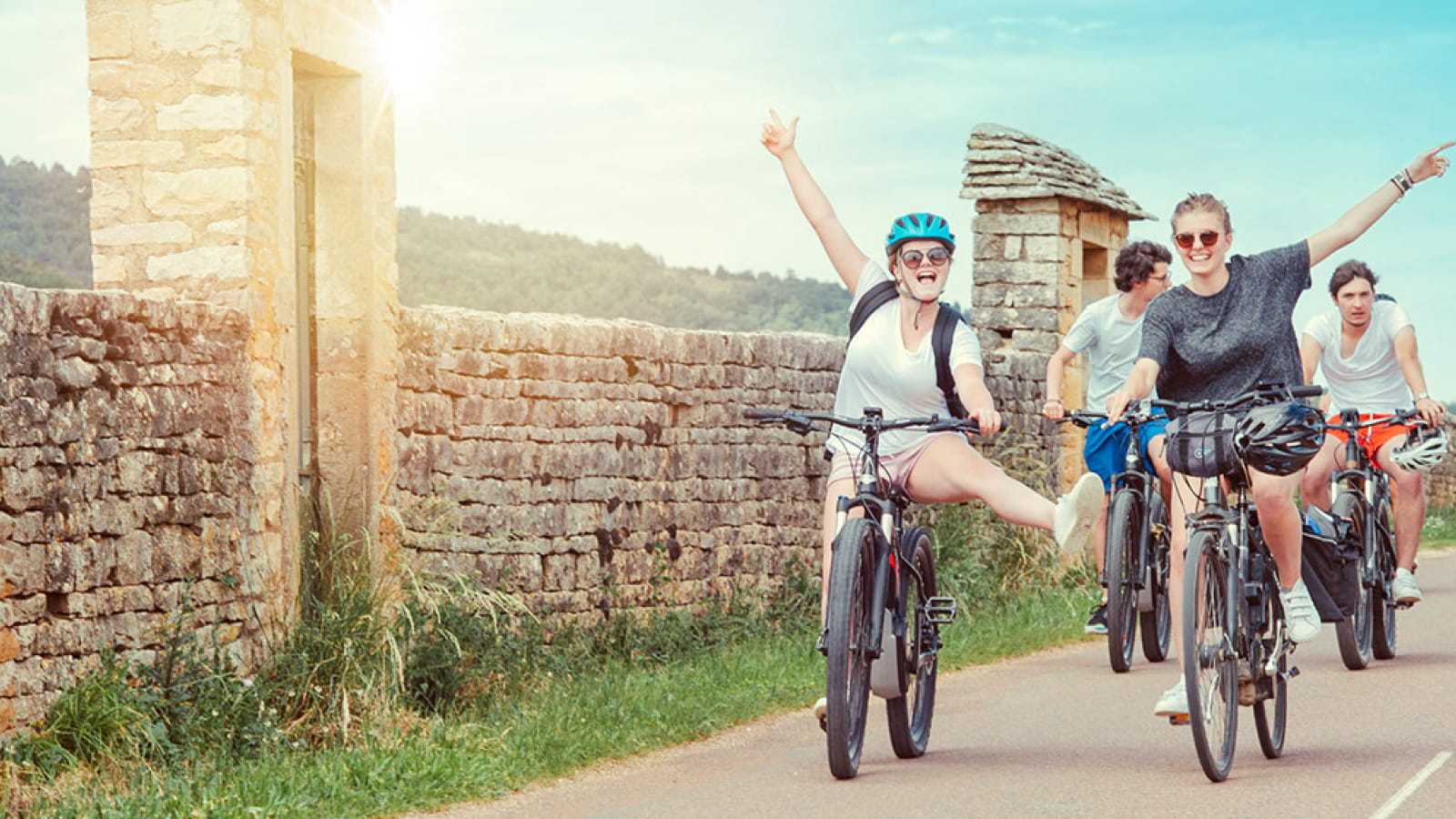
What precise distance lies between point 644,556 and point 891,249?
4.02 metres

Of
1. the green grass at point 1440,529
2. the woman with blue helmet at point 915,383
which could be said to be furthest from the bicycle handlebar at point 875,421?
the green grass at point 1440,529

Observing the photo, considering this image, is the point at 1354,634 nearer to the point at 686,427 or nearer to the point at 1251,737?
the point at 1251,737

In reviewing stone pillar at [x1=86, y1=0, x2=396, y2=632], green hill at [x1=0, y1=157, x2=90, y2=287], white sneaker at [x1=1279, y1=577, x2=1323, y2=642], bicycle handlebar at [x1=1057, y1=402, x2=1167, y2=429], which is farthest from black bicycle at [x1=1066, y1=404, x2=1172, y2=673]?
green hill at [x1=0, y1=157, x2=90, y2=287]

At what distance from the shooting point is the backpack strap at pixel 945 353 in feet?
20.9

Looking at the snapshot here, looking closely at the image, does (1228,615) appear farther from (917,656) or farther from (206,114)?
(206,114)

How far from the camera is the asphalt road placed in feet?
18.7

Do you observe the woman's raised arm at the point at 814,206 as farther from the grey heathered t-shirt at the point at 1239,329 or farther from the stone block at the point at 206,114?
the stone block at the point at 206,114

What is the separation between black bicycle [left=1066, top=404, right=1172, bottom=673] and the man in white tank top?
1.14 metres

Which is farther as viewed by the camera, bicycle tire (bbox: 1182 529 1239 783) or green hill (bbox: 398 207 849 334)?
green hill (bbox: 398 207 849 334)

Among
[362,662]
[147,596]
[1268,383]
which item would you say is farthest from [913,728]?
[147,596]

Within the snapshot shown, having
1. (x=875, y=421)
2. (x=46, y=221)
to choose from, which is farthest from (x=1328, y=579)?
(x=46, y=221)

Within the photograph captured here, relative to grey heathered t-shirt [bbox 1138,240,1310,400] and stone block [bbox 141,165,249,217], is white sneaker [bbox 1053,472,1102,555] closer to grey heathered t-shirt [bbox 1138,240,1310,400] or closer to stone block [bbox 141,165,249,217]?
grey heathered t-shirt [bbox 1138,240,1310,400]

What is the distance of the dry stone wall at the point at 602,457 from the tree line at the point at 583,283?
117ft

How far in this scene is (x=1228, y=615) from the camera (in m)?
5.93
